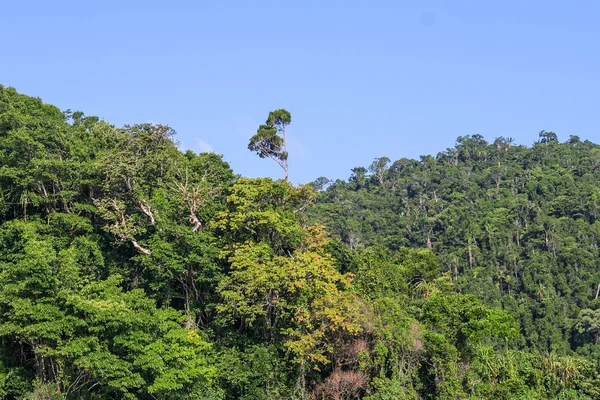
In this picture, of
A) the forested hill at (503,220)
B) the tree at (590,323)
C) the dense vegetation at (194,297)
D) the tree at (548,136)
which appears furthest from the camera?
the tree at (548,136)

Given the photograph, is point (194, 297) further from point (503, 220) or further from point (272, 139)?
point (503, 220)

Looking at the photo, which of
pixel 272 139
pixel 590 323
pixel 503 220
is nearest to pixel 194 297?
pixel 272 139

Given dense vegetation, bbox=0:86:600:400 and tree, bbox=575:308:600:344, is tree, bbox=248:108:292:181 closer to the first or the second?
dense vegetation, bbox=0:86:600:400

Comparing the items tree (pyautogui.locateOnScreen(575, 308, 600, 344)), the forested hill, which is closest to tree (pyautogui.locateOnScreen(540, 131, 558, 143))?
the forested hill

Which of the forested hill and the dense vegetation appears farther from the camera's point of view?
the forested hill

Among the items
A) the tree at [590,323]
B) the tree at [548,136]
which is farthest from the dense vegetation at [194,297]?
the tree at [548,136]

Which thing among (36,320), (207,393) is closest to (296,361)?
(207,393)

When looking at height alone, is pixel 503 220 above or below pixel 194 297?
above

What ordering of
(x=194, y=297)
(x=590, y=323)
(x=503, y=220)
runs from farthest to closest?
(x=503, y=220), (x=590, y=323), (x=194, y=297)

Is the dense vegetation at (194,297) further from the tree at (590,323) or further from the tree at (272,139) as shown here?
the tree at (590,323)

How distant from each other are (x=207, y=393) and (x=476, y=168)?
231 ft

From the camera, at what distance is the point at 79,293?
17.6m

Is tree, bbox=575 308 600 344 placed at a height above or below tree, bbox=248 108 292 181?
below

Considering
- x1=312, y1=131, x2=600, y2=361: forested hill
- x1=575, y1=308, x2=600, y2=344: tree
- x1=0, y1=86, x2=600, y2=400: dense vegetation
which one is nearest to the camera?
x1=0, y1=86, x2=600, y2=400: dense vegetation
